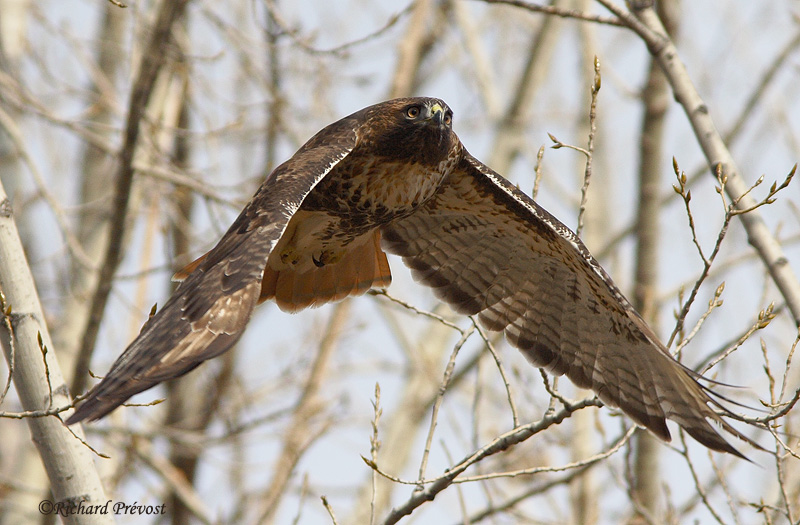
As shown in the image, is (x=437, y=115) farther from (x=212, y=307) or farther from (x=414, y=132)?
(x=212, y=307)

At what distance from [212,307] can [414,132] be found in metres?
1.99

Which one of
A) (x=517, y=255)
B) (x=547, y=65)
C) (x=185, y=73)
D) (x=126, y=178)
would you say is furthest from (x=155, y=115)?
(x=547, y=65)

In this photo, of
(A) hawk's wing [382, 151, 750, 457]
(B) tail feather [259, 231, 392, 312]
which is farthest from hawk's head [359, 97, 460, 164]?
(B) tail feather [259, 231, 392, 312]

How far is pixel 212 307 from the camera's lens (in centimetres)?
340

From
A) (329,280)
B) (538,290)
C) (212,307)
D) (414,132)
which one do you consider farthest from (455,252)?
(212,307)

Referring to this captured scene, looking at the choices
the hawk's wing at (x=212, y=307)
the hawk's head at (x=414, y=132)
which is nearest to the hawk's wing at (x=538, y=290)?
the hawk's head at (x=414, y=132)

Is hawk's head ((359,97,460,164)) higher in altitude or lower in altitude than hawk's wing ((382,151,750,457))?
higher

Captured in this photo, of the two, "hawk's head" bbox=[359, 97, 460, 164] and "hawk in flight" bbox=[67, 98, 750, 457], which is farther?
"hawk's head" bbox=[359, 97, 460, 164]

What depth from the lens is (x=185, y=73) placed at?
6789 mm

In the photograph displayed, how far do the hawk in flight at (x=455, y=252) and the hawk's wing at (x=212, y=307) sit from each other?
23mm

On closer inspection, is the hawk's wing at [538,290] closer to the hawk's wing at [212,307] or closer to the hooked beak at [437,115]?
the hooked beak at [437,115]

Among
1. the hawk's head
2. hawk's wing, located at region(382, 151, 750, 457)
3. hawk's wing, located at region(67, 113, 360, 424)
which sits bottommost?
hawk's wing, located at region(67, 113, 360, 424)

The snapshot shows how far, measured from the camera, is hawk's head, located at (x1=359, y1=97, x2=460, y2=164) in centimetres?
503

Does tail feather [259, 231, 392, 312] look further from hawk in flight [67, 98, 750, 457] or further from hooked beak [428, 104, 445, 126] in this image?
hooked beak [428, 104, 445, 126]
